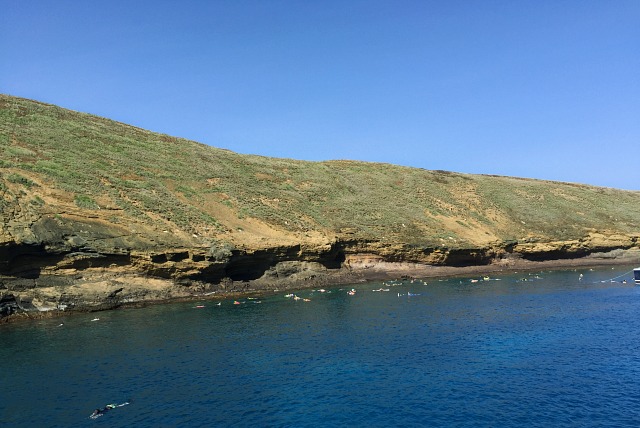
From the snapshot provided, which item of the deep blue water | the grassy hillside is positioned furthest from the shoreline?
the grassy hillside

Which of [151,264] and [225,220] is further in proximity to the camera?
[225,220]

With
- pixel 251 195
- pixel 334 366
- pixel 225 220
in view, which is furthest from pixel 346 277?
pixel 334 366

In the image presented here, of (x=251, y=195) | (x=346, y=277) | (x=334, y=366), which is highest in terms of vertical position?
(x=251, y=195)

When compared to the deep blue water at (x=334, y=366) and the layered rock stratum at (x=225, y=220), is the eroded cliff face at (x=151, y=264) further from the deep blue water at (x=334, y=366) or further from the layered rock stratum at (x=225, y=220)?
the deep blue water at (x=334, y=366)

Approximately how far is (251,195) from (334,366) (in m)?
42.9

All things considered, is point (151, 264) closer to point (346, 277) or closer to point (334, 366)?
point (346, 277)

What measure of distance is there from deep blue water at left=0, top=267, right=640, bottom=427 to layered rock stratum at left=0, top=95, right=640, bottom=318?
206 inches

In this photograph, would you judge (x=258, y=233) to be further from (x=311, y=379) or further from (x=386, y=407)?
(x=386, y=407)

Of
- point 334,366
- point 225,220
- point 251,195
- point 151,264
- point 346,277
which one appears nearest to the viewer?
point 334,366

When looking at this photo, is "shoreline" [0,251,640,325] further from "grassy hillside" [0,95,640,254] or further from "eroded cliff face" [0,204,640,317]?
"grassy hillside" [0,95,640,254]

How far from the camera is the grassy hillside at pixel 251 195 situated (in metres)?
47.3

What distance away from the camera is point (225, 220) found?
53.7 meters

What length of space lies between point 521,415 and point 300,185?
58433 mm

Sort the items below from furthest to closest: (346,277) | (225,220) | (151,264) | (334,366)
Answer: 1. (346,277)
2. (225,220)
3. (151,264)
4. (334,366)
